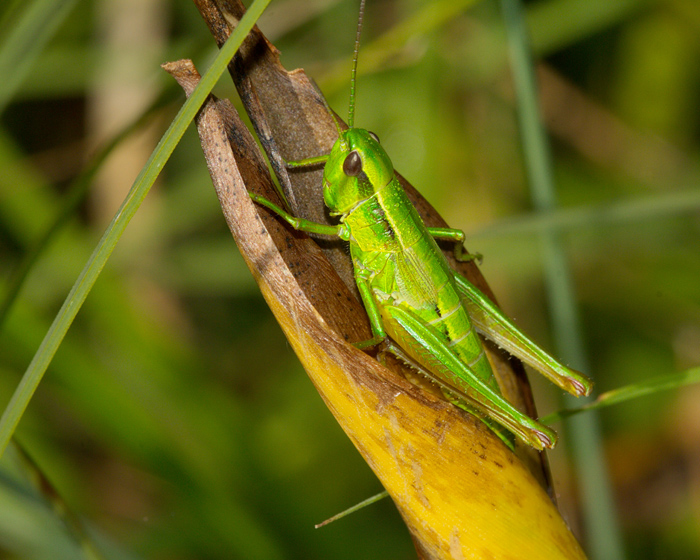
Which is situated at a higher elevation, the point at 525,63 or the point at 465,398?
the point at 525,63

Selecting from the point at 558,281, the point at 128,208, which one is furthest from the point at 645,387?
the point at 128,208

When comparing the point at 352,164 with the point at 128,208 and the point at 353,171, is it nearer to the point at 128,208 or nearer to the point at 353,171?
the point at 353,171

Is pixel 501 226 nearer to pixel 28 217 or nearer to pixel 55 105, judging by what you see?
pixel 28 217

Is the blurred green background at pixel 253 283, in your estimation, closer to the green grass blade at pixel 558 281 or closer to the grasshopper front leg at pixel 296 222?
the green grass blade at pixel 558 281

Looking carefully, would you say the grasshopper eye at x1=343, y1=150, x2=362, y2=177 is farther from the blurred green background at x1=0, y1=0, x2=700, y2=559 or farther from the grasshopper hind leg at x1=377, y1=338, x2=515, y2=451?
the blurred green background at x1=0, y1=0, x2=700, y2=559

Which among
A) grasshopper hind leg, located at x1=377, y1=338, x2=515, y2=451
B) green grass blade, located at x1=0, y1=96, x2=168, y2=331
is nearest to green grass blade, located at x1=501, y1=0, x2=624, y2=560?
grasshopper hind leg, located at x1=377, y1=338, x2=515, y2=451

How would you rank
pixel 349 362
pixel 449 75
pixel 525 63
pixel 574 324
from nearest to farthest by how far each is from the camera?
pixel 349 362, pixel 525 63, pixel 574 324, pixel 449 75

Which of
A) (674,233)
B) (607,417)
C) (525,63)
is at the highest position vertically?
(525,63)

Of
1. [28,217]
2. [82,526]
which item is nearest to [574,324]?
[82,526]
